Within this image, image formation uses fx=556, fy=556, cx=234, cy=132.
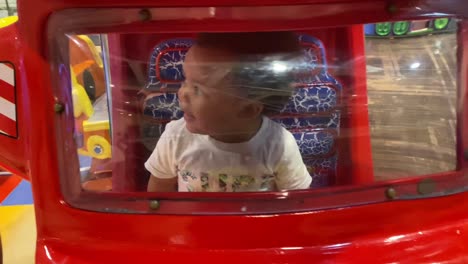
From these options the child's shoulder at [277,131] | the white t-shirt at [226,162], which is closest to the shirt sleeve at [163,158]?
the white t-shirt at [226,162]

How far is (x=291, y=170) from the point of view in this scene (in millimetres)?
656

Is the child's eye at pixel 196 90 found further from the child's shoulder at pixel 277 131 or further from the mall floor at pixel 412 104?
the mall floor at pixel 412 104

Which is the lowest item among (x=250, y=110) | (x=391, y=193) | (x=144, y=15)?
(x=391, y=193)

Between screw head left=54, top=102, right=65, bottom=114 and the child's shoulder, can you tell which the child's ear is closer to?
the child's shoulder

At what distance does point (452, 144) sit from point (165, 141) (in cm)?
33

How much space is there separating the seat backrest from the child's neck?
2cm

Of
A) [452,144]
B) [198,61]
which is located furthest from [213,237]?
[452,144]

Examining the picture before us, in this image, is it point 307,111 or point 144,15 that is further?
point 307,111

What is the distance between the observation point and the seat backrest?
2.09 feet

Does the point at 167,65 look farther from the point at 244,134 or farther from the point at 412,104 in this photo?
the point at 412,104

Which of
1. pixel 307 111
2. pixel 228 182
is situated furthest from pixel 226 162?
pixel 307 111

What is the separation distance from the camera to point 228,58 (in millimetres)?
570

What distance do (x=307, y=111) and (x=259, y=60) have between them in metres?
0.14

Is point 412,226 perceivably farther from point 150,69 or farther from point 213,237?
point 150,69
